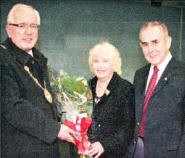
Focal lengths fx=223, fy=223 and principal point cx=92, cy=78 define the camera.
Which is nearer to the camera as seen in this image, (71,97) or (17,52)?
(17,52)

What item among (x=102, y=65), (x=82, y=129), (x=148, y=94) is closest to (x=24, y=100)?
(x=82, y=129)

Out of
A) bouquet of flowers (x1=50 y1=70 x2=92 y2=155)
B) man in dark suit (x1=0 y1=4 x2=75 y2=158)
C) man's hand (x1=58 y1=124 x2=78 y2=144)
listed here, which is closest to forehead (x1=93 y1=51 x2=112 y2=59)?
bouquet of flowers (x1=50 y1=70 x2=92 y2=155)

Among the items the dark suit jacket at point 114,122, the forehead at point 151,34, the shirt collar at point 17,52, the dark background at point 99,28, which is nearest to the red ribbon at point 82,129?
the dark suit jacket at point 114,122

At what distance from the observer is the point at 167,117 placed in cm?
168

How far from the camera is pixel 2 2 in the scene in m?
1.84

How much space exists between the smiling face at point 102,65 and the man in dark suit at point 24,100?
478mm

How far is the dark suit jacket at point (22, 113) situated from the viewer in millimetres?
1448

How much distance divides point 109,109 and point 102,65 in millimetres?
378

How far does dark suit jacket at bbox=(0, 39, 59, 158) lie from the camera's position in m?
1.45

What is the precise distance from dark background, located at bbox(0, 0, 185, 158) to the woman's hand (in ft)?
1.84

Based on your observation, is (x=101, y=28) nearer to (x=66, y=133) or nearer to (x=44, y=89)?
(x=44, y=89)

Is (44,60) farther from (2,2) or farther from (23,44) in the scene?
(2,2)

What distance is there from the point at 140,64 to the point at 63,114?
3.15 ft

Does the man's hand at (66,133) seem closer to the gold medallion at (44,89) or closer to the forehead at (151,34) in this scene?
the gold medallion at (44,89)
